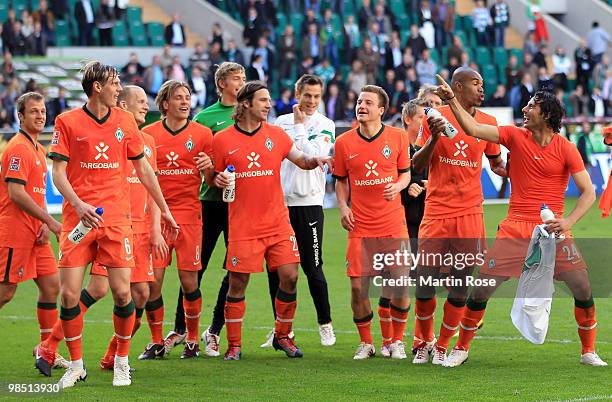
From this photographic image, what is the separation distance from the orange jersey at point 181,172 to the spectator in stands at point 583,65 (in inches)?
875

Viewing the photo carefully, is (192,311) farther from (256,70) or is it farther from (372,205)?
(256,70)

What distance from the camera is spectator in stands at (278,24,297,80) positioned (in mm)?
28703

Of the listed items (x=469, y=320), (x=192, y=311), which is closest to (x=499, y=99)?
(x=192, y=311)

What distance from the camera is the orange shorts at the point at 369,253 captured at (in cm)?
1037

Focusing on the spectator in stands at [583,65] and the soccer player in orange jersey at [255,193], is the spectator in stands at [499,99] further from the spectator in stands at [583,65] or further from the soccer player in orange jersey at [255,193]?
the soccer player in orange jersey at [255,193]

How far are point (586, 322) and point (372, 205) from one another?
6.32 feet

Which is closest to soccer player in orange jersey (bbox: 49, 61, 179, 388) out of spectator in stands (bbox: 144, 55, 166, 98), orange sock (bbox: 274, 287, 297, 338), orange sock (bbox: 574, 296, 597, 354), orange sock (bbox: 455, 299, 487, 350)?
orange sock (bbox: 274, 287, 297, 338)

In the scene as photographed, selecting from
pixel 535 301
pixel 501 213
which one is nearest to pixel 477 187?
pixel 535 301

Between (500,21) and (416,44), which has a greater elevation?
(500,21)

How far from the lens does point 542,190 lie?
380 inches

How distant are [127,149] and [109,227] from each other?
0.59m

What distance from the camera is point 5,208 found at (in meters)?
9.94

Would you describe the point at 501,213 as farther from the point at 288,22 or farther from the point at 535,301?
the point at 535,301

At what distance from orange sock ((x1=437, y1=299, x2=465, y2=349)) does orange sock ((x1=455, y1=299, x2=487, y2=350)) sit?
136 millimetres
